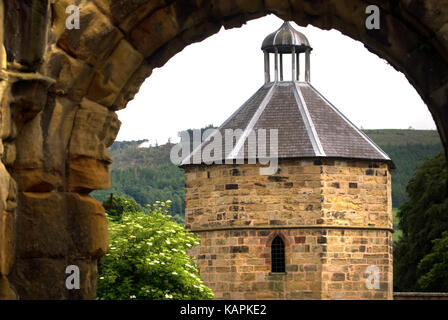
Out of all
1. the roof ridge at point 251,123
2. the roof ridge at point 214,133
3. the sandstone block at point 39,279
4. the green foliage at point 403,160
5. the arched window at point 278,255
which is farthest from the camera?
the green foliage at point 403,160

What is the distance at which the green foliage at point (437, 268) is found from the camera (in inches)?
1065

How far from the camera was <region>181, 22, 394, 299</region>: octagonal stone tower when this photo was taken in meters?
25.6

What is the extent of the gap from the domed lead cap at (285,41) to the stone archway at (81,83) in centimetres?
2215

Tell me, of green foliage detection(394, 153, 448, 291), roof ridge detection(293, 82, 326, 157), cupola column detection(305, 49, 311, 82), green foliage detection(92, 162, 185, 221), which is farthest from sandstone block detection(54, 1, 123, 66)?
green foliage detection(92, 162, 185, 221)

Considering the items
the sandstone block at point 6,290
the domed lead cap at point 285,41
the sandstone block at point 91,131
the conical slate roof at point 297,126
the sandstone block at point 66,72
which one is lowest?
the sandstone block at point 6,290

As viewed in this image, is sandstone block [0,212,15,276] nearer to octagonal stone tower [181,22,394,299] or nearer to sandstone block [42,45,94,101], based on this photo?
sandstone block [42,45,94,101]

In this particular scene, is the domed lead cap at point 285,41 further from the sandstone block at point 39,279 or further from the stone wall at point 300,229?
the sandstone block at point 39,279

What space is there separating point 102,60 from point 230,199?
19.4m

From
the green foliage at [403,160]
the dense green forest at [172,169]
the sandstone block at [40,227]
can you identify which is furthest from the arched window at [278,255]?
the green foliage at [403,160]

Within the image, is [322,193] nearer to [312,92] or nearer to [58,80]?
[312,92]

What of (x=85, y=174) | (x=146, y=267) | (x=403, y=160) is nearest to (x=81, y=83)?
(x=85, y=174)

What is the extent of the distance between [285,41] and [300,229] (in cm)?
632

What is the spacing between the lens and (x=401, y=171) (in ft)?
279

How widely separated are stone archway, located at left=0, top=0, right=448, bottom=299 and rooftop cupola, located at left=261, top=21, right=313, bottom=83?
22.2 meters
